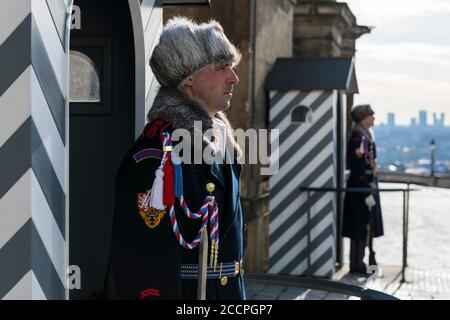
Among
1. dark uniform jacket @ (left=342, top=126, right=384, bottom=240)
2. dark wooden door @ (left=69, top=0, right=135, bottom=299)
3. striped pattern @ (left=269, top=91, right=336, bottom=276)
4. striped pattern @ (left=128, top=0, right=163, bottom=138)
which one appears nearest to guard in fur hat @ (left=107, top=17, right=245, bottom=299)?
striped pattern @ (left=128, top=0, right=163, bottom=138)

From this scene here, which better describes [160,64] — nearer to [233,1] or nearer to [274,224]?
[233,1]

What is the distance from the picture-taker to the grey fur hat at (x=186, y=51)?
9.11ft

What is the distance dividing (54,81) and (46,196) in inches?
13.7

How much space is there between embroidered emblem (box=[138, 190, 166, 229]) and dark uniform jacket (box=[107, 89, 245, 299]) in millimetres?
10

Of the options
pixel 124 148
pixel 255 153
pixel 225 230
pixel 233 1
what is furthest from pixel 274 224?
pixel 225 230

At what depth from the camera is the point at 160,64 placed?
2.83m

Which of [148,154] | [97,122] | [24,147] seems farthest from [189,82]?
[97,122]

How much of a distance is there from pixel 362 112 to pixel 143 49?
5172 mm

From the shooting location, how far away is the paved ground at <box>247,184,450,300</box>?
743 cm

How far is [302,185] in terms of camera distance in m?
8.32

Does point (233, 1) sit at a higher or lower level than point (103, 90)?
higher
